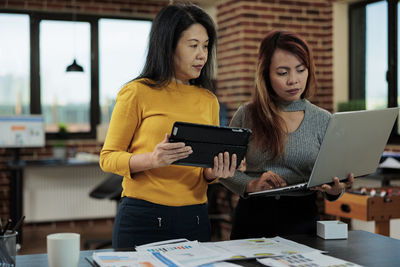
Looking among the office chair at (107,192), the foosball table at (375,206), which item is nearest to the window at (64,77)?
the office chair at (107,192)

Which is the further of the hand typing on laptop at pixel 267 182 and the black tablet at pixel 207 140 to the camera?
the hand typing on laptop at pixel 267 182

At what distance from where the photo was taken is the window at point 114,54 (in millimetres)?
6305

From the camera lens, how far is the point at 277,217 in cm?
195

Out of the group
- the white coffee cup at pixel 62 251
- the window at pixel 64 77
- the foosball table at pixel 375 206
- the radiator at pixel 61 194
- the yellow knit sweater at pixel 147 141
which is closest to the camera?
Answer: the white coffee cup at pixel 62 251

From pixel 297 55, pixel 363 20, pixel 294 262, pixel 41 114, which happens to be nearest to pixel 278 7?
pixel 363 20

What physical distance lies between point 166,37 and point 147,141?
0.36m

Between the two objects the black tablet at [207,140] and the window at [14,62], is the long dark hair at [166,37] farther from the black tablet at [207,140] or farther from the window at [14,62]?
the window at [14,62]

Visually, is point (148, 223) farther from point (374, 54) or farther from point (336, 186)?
point (374, 54)

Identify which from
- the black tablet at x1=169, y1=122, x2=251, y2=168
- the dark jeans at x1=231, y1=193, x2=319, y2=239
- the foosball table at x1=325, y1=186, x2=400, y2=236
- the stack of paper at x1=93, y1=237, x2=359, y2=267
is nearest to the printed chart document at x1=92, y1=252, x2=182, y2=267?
the stack of paper at x1=93, y1=237, x2=359, y2=267

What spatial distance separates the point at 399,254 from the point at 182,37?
0.99 metres

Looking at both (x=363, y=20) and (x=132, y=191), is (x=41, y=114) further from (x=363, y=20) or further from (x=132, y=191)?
(x=132, y=191)

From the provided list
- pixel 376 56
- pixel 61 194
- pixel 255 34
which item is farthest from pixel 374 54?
pixel 61 194

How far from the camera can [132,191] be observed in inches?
69.5

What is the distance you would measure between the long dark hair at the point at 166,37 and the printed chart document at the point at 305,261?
0.71m
